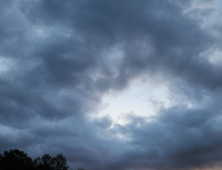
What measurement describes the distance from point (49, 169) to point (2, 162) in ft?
94.7

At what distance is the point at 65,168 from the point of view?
526 ft

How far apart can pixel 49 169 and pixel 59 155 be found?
87.4 ft

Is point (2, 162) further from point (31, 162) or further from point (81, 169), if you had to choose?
point (81, 169)

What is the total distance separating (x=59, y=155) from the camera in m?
165

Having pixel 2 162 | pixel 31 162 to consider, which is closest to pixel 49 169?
pixel 31 162

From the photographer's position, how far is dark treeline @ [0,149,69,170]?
415 ft

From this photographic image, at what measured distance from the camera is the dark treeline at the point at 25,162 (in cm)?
12644

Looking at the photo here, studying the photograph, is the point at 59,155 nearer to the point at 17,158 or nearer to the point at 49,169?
the point at 49,169

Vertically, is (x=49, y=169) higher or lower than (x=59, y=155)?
lower

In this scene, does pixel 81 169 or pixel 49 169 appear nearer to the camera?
pixel 49 169

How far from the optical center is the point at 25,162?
14275 cm

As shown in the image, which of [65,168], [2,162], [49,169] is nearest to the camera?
[2,162]

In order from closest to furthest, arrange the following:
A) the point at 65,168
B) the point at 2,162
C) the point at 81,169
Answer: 1. the point at 2,162
2. the point at 65,168
3. the point at 81,169

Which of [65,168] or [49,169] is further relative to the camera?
[65,168]
